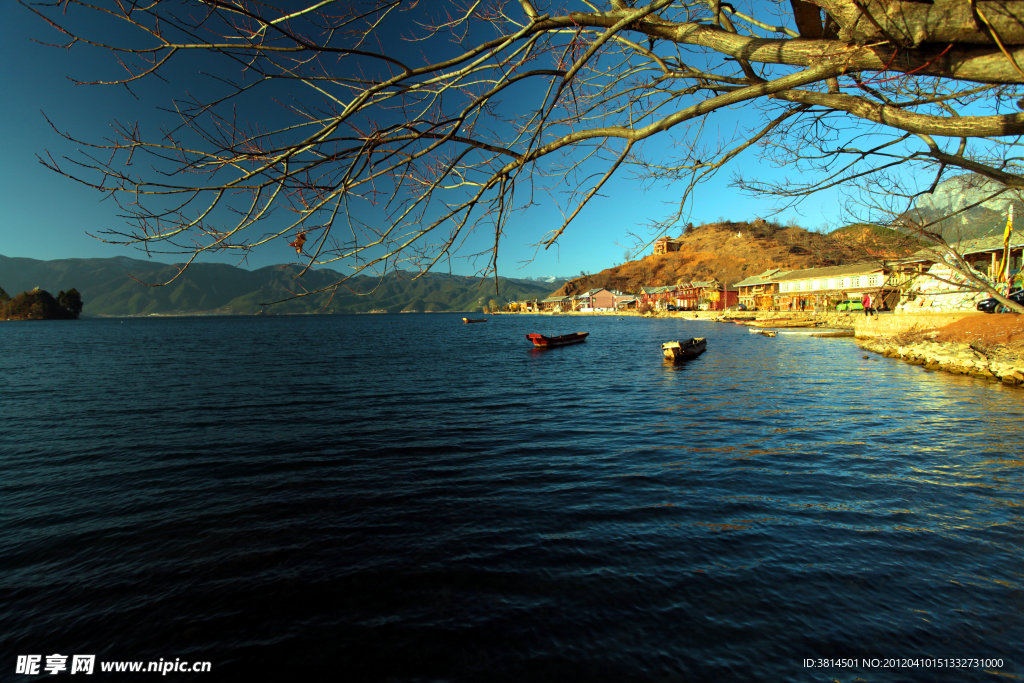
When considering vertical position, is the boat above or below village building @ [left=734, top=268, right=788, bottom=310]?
below

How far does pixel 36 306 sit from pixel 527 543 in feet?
892

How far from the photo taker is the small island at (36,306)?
599 ft

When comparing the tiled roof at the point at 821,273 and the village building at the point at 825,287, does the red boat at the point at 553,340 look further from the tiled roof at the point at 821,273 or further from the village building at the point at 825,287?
the village building at the point at 825,287

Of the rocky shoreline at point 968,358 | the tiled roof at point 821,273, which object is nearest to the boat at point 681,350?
the rocky shoreline at point 968,358

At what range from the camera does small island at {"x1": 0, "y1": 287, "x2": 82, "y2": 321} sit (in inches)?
7190

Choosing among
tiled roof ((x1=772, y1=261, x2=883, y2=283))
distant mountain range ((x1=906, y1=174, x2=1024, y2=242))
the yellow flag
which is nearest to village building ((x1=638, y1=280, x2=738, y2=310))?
tiled roof ((x1=772, y1=261, x2=883, y2=283))

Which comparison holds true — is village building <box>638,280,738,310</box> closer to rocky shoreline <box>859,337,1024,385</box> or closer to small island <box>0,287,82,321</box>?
rocky shoreline <box>859,337,1024,385</box>

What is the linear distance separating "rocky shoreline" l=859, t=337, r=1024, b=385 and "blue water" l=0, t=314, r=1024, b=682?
202 inches

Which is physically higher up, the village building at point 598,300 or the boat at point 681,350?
A: the village building at point 598,300

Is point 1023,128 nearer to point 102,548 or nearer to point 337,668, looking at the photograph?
point 337,668

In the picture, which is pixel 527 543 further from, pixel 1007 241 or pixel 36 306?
pixel 36 306

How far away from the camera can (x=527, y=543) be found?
7.13 meters

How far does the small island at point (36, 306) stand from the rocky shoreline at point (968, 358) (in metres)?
274

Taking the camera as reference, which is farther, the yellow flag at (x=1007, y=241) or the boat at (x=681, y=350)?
the boat at (x=681, y=350)
